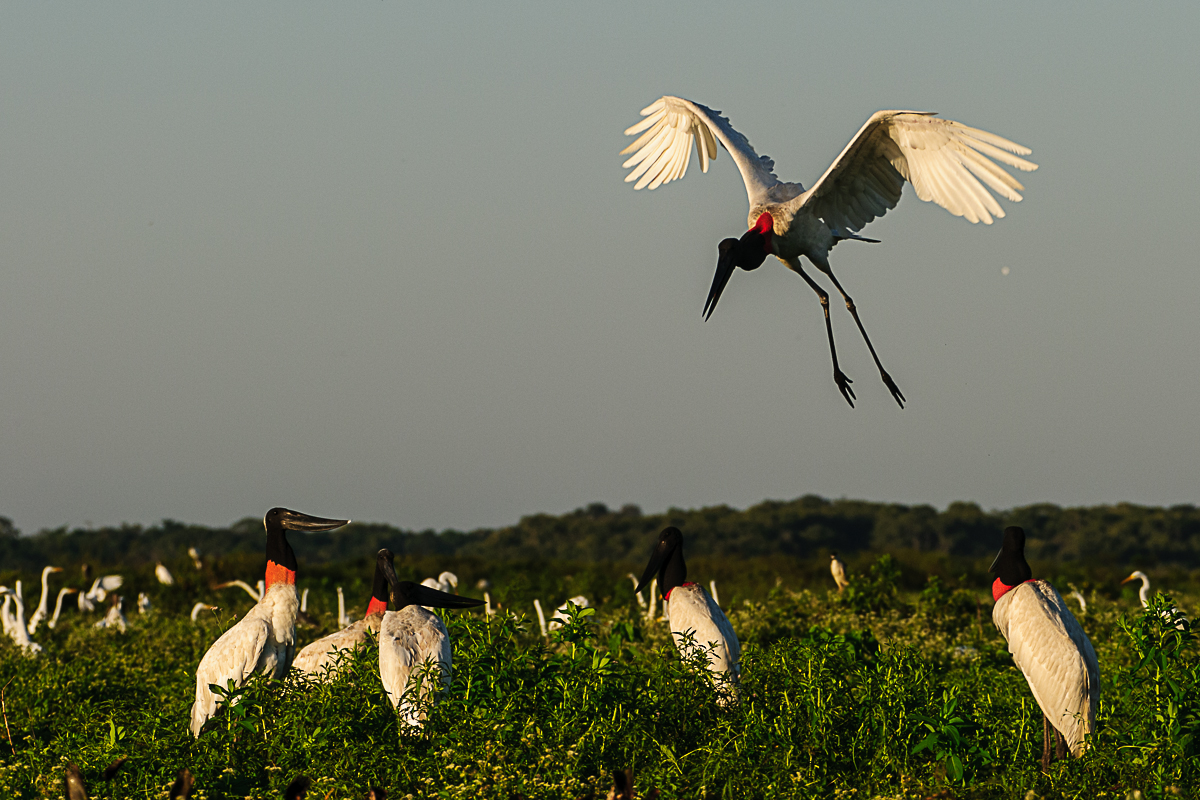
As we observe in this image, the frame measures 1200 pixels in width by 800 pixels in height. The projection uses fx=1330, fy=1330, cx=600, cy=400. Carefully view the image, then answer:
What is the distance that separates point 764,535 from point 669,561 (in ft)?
147

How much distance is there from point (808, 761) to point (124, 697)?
5.67 metres

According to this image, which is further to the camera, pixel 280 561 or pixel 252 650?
pixel 280 561

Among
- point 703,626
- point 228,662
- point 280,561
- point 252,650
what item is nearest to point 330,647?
point 252,650

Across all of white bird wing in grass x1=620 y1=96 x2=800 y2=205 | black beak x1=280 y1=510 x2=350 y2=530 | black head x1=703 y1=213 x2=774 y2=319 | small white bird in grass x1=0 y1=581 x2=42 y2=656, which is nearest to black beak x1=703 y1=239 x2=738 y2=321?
black head x1=703 y1=213 x2=774 y2=319

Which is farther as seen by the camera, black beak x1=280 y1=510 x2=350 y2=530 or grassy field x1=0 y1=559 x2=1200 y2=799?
black beak x1=280 y1=510 x2=350 y2=530

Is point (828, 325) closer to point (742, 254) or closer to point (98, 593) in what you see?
point (742, 254)

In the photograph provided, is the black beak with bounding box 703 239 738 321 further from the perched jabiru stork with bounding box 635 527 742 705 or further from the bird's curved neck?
the bird's curved neck

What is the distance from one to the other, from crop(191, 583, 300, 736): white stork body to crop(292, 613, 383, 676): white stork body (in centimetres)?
11

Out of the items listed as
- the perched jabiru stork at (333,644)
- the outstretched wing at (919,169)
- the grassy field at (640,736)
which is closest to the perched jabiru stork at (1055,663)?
the grassy field at (640,736)

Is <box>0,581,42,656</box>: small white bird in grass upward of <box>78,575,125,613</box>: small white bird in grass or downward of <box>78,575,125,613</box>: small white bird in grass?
downward

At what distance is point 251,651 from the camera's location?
331 inches

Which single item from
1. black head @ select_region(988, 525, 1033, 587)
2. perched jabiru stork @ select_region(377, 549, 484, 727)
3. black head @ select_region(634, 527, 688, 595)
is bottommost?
perched jabiru stork @ select_region(377, 549, 484, 727)

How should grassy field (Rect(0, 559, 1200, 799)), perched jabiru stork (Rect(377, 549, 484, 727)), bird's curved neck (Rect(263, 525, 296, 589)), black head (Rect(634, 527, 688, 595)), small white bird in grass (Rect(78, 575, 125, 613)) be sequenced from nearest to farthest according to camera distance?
grassy field (Rect(0, 559, 1200, 799)) → perched jabiru stork (Rect(377, 549, 484, 727)) → bird's curved neck (Rect(263, 525, 296, 589)) → black head (Rect(634, 527, 688, 595)) → small white bird in grass (Rect(78, 575, 125, 613))

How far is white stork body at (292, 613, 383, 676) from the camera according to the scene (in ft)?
27.7
